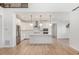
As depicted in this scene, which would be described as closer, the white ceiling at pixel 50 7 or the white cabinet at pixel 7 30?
the white ceiling at pixel 50 7

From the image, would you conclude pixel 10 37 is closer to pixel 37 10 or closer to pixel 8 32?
pixel 8 32

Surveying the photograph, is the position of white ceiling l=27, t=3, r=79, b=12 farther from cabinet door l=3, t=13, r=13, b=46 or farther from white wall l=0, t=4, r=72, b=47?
cabinet door l=3, t=13, r=13, b=46

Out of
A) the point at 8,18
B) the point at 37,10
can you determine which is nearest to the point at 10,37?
the point at 8,18

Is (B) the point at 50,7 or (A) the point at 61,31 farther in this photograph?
(A) the point at 61,31

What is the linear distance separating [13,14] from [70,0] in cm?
709

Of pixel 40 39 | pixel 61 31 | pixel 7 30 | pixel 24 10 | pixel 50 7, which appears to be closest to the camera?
pixel 50 7

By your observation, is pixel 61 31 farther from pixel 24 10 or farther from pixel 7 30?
pixel 7 30

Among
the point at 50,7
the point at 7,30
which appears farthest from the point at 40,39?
the point at 50,7

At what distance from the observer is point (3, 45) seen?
8312mm

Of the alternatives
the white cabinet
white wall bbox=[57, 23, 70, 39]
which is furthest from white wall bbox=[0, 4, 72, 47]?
white wall bbox=[57, 23, 70, 39]

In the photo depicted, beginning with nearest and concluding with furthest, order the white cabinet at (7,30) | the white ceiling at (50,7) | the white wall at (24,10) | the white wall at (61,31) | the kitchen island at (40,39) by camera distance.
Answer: the white ceiling at (50,7) < the white wall at (24,10) < the white cabinet at (7,30) < the kitchen island at (40,39) < the white wall at (61,31)

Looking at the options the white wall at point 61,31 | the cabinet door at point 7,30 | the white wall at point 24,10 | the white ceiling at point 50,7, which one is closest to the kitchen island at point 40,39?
the white wall at point 24,10

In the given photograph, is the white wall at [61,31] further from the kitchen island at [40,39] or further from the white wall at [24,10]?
the white wall at [24,10]
